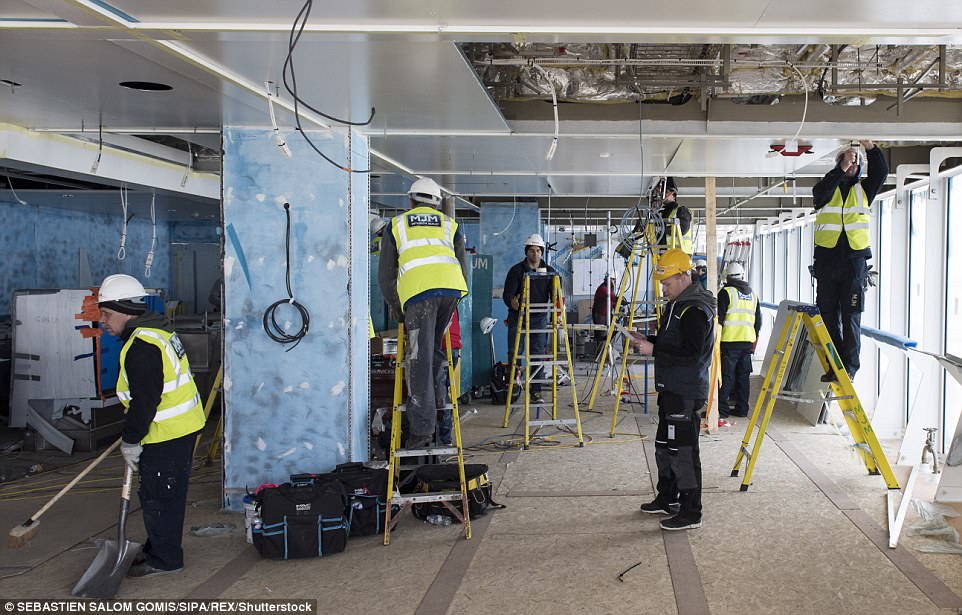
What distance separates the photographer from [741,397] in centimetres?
903

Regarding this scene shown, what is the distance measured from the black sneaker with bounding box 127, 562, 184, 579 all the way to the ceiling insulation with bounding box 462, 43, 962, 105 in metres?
3.70

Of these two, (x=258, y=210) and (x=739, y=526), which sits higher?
(x=258, y=210)

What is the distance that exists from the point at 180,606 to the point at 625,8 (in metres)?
3.63

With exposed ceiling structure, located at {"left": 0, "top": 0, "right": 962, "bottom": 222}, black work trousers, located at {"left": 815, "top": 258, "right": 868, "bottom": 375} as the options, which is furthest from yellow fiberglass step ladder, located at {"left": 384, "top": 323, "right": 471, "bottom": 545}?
black work trousers, located at {"left": 815, "top": 258, "right": 868, "bottom": 375}

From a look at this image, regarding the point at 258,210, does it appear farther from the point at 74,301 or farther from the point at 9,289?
the point at 9,289

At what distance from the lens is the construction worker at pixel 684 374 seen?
4.75m

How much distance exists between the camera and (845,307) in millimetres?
5699

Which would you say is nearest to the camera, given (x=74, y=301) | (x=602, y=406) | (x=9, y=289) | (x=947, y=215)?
(x=947, y=215)

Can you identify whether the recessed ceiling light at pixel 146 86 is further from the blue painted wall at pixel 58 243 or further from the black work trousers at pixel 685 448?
the blue painted wall at pixel 58 243

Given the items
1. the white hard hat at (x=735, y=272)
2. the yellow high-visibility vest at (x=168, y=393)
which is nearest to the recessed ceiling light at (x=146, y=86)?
the yellow high-visibility vest at (x=168, y=393)

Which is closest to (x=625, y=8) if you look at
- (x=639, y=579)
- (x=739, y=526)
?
(x=639, y=579)

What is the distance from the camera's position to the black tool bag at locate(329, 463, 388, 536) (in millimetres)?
4793

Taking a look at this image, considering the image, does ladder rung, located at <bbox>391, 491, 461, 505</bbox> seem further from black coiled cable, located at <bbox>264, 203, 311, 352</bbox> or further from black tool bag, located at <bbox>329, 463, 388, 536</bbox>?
black coiled cable, located at <bbox>264, 203, 311, 352</bbox>

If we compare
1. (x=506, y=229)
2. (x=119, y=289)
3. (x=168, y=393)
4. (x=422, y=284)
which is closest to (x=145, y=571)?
(x=168, y=393)
